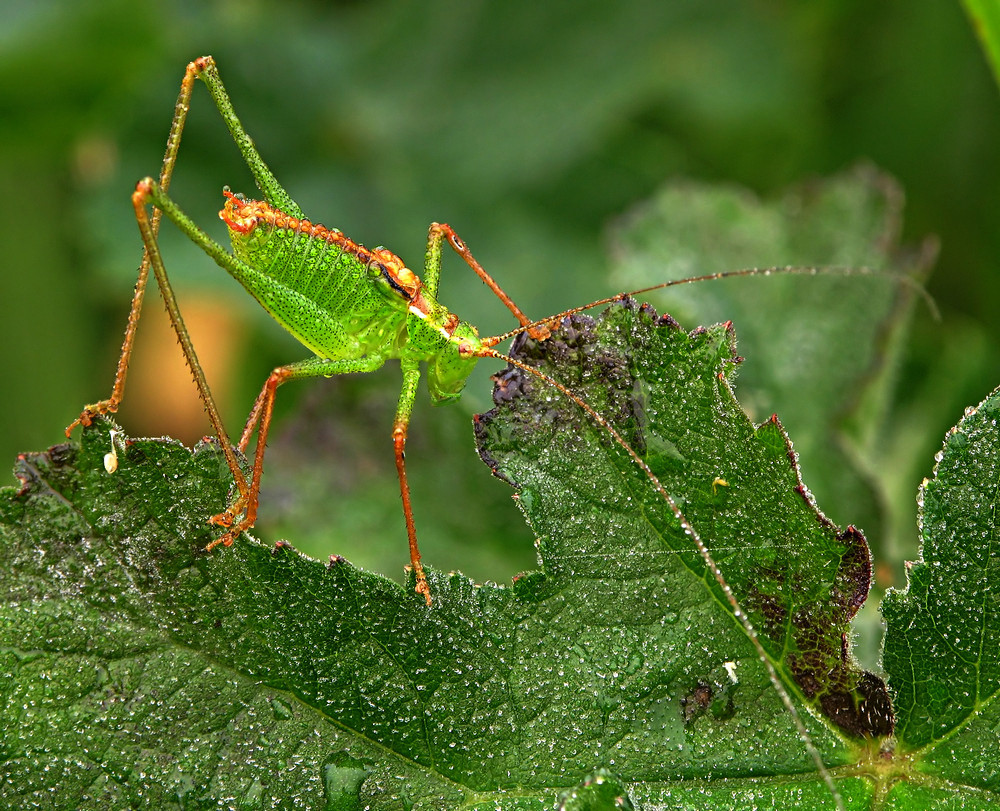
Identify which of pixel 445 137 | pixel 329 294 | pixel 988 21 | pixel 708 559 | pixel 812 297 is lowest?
pixel 708 559

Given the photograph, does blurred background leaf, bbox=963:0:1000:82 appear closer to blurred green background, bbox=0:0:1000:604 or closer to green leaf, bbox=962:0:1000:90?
green leaf, bbox=962:0:1000:90

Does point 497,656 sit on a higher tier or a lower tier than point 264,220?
lower

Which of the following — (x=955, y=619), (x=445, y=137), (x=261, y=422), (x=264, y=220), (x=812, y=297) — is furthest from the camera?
(x=445, y=137)

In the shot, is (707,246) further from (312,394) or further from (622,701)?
(622,701)

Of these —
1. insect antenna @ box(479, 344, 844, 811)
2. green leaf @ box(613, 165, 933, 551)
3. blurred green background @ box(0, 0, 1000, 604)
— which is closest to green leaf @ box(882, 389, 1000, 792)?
insect antenna @ box(479, 344, 844, 811)

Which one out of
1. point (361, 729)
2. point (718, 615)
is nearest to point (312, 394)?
point (361, 729)

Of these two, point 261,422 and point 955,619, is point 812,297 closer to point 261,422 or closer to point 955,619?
point 955,619

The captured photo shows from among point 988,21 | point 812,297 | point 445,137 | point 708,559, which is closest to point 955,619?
point 708,559
